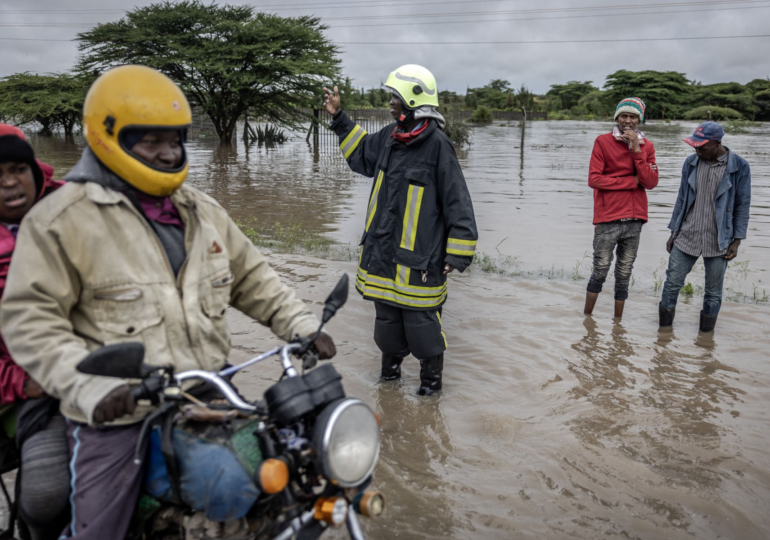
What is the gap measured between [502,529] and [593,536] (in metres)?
0.46

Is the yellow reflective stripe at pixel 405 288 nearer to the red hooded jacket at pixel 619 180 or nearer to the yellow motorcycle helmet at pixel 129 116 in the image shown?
the yellow motorcycle helmet at pixel 129 116

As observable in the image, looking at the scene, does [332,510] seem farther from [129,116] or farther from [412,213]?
[412,213]

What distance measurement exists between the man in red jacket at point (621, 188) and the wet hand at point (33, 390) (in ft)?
18.2

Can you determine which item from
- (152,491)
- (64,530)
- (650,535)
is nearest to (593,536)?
(650,535)

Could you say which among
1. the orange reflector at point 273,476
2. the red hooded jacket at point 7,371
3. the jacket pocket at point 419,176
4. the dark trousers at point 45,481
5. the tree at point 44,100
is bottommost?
the dark trousers at point 45,481

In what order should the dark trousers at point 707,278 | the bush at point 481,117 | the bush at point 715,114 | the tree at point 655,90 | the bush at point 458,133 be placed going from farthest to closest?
1. the tree at point 655,90
2. the bush at point 715,114
3. the bush at point 481,117
4. the bush at point 458,133
5. the dark trousers at point 707,278

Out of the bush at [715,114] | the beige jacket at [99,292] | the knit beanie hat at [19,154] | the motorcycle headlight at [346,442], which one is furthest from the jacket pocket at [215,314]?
the bush at [715,114]

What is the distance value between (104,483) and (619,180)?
5803mm

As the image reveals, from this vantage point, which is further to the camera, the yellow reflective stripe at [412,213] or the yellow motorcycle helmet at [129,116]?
the yellow reflective stripe at [412,213]

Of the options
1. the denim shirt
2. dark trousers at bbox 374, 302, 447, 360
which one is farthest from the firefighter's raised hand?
the denim shirt

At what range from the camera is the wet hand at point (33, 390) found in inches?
92.7

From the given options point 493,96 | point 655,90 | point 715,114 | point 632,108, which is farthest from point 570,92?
point 632,108

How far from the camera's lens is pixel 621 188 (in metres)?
6.55

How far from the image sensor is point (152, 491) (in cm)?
214
